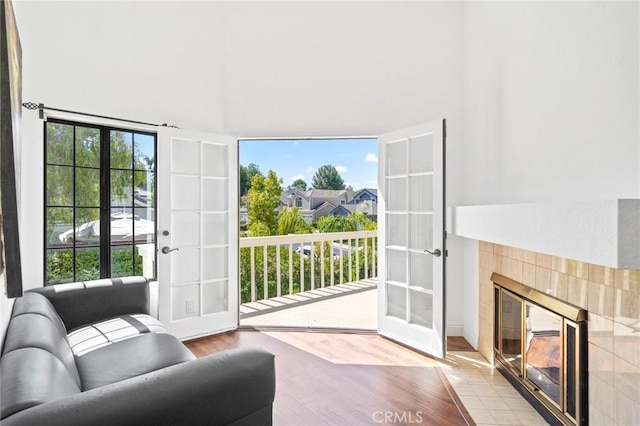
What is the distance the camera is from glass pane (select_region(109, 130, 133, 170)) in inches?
119

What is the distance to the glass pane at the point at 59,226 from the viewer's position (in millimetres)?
2715

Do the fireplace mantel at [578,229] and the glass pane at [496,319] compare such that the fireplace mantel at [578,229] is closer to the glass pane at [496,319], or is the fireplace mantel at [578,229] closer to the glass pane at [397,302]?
the glass pane at [496,319]

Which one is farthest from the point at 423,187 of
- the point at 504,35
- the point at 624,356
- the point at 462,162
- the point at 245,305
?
the point at 245,305

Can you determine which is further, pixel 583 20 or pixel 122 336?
pixel 122 336

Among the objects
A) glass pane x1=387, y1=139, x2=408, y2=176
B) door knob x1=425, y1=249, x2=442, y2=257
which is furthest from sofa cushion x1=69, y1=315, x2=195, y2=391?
glass pane x1=387, y1=139, x2=408, y2=176

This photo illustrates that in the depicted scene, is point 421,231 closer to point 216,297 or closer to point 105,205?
point 216,297

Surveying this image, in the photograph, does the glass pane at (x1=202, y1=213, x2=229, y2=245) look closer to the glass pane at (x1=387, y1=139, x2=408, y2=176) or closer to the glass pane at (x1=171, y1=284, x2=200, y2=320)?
the glass pane at (x1=171, y1=284, x2=200, y2=320)

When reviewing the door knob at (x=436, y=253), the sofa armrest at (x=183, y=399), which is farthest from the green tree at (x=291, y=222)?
the sofa armrest at (x=183, y=399)

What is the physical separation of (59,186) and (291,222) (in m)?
4.01

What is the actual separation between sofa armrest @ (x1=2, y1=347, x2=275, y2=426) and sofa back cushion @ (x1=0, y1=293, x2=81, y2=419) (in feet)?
0.31

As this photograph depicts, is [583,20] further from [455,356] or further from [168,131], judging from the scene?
[168,131]

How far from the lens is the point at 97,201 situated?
292cm

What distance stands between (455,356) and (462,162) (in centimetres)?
173

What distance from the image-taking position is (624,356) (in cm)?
143
